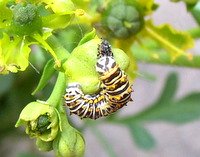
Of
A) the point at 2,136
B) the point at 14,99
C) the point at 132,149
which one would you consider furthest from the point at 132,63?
the point at 132,149

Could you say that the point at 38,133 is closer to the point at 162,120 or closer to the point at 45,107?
the point at 45,107

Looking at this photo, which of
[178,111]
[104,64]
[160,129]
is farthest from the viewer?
[160,129]

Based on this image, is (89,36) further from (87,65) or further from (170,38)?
(170,38)

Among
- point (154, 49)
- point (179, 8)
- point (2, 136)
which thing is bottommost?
point (179, 8)

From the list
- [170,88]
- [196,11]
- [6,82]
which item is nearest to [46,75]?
[196,11]

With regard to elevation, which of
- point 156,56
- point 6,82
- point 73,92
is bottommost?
point 6,82

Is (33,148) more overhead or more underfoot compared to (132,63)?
more underfoot
